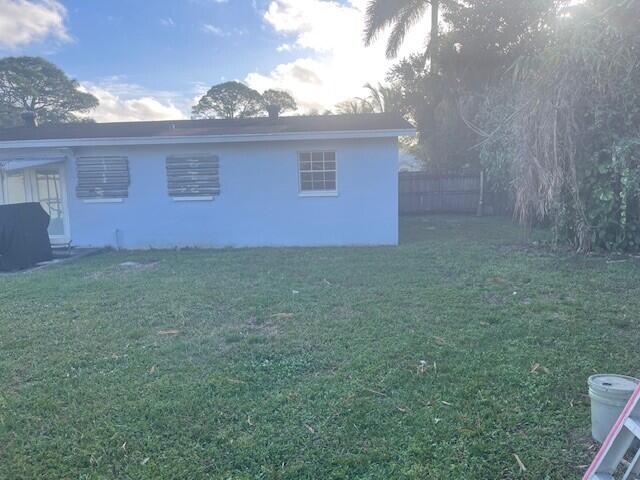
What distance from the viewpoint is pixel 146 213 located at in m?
11.0

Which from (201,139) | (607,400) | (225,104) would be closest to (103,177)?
(201,139)

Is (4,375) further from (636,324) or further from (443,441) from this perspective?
(636,324)

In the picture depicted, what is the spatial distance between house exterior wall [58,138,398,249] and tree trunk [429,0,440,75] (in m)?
10.4

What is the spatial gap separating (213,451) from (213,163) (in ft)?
28.7

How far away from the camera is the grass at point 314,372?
2.73m

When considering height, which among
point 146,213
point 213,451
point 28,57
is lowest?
point 213,451

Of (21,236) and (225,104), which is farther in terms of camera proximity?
(225,104)

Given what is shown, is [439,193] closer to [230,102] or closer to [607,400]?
[607,400]

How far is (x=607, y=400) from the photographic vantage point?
8.39ft

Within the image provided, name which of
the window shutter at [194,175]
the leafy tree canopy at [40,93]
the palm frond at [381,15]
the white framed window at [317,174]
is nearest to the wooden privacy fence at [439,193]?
the palm frond at [381,15]

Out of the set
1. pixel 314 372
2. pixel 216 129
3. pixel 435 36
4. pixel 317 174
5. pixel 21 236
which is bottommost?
pixel 314 372

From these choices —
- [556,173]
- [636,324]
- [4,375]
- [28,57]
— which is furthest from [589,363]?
[28,57]

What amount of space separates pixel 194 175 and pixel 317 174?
3.01 meters

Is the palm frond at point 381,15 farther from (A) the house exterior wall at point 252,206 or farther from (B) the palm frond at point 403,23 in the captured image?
(A) the house exterior wall at point 252,206
